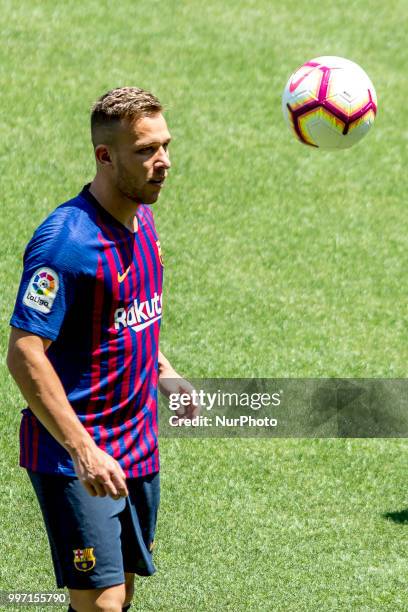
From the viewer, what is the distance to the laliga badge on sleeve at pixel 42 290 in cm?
414

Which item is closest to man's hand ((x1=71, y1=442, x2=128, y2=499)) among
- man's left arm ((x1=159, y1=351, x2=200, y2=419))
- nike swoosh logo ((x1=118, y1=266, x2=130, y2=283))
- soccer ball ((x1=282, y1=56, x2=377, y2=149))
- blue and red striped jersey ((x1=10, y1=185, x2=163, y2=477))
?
blue and red striped jersey ((x1=10, y1=185, x2=163, y2=477))

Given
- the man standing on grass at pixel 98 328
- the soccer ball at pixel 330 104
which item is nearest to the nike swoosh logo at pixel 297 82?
the soccer ball at pixel 330 104

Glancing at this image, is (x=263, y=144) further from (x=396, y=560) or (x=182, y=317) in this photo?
(x=396, y=560)

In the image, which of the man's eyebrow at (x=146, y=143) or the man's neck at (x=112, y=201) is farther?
the man's neck at (x=112, y=201)

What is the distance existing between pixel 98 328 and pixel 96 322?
1.1 inches

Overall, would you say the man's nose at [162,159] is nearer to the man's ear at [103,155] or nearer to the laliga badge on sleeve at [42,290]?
the man's ear at [103,155]

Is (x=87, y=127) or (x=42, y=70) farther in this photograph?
(x=42, y=70)

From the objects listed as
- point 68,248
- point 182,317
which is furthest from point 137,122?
point 182,317

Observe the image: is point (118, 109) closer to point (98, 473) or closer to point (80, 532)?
point (98, 473)

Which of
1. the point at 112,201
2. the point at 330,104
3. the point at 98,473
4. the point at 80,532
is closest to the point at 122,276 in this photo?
the point at 112,201

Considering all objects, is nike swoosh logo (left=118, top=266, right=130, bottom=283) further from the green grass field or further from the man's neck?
the green grass field

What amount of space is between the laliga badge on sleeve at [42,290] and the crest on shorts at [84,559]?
98cm

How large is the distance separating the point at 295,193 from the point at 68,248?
290 inches

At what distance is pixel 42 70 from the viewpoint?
12.8 metres
